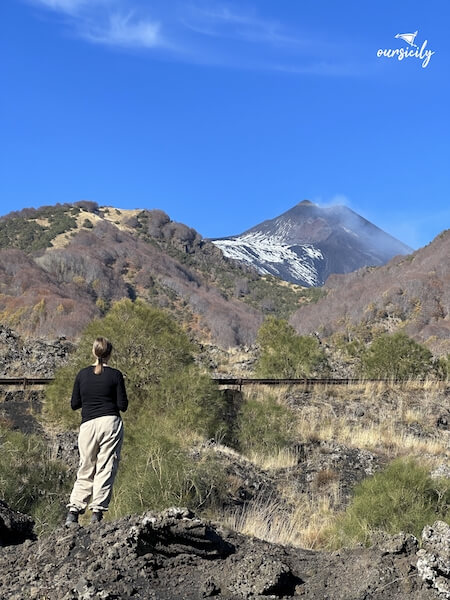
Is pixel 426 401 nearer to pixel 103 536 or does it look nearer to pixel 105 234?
pixel 103 536

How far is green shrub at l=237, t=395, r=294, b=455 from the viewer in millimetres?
11953

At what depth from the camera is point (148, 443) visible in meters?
7.49

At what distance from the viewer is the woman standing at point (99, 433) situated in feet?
18.6

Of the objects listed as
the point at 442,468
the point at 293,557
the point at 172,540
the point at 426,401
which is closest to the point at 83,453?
the point at 172,540

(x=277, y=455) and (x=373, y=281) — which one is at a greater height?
(x=373, y=281)

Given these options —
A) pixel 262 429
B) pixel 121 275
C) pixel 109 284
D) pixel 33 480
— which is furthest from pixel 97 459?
pixel 121 275

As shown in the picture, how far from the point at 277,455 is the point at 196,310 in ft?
223

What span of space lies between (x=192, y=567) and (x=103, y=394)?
213 cm

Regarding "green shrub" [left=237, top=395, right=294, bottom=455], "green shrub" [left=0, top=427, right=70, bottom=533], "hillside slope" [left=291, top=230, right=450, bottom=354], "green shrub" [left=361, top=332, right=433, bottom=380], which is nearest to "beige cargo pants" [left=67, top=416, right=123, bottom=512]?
"green shrub" [left=0, top=427, right=70, bottom=533]

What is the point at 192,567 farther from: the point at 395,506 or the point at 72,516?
the point at 395,506

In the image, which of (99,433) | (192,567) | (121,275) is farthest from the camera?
(121,275)

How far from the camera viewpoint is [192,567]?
4.04 meters

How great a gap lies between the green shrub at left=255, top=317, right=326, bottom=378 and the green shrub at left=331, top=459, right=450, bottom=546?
13.3 meters

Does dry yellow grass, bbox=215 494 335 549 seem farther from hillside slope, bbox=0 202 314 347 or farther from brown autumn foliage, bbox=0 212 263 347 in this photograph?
brown autumn foliage, bbox=0 212 263 347
